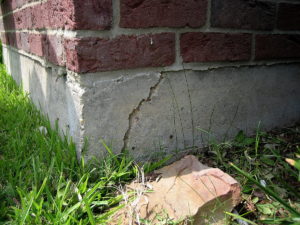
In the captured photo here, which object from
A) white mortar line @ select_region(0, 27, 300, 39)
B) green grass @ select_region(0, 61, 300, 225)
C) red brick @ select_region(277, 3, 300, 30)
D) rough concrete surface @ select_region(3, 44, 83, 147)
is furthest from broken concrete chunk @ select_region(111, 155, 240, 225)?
red brick @ select_region(277, 3, 300, 30)

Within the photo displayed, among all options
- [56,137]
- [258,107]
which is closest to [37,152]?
[56,137]

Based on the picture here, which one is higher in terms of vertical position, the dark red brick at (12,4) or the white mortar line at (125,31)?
the dark red brick at (12,4)

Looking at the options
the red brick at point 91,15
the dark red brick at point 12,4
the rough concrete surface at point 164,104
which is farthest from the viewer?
the dark red brick at point 12,4

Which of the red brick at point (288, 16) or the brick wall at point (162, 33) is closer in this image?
the brick wall at point (162, 33)

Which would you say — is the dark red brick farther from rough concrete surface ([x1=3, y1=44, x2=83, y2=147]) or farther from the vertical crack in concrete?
the vertical crack in concrete

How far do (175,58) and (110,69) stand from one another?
319 mm

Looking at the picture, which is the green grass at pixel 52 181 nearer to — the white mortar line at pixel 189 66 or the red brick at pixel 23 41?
the white mortar line at pixel 189 66

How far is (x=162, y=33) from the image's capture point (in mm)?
1336

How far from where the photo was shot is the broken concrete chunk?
3.59 ft

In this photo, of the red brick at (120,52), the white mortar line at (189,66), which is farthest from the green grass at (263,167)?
the red brick at (120,52)

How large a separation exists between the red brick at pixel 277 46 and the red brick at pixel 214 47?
0.08m

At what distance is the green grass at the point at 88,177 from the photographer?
3.51 ft

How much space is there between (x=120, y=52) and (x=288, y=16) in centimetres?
106

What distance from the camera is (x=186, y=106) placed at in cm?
149
